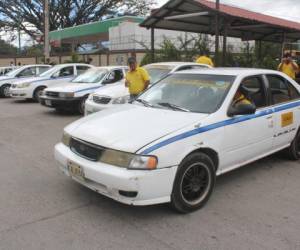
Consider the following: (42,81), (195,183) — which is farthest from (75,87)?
(195,183)

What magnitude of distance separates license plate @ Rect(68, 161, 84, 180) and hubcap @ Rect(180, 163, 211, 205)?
3.64 ft

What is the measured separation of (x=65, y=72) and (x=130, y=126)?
1076cm

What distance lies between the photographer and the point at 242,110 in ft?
15.8

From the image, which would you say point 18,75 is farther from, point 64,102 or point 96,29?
point 96,29

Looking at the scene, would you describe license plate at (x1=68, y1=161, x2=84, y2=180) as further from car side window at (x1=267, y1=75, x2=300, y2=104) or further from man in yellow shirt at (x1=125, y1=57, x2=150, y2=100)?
man in yellow shirt at (x1=125, y1=57, x2=150, y2=100)

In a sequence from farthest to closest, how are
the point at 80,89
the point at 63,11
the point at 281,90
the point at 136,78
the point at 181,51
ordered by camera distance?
the point at 63,11
the point at 181,51
the point at 80,89
the point at 136,78
the point at 281,90

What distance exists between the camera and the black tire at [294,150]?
20.7 ft

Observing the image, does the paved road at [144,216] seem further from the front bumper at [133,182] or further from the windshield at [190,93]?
the windshield at [190,93]

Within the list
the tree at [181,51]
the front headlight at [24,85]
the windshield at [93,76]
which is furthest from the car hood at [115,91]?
the tree at [181,51]

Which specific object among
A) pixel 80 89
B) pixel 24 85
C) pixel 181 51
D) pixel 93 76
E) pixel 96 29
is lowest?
pixel 80 89

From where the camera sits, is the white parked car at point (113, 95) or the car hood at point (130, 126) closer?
the car hood at point (130, 126)

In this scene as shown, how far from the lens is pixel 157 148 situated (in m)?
3.99

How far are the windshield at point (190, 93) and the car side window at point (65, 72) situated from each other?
9.36 metres

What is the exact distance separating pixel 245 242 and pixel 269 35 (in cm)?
1719
